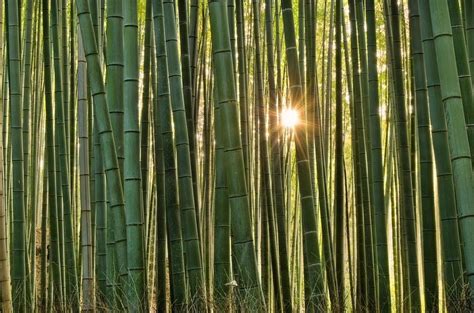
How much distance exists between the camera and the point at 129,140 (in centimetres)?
254

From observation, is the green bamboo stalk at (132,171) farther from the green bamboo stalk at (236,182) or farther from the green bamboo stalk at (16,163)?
the green bamboo stalk at (16,163)

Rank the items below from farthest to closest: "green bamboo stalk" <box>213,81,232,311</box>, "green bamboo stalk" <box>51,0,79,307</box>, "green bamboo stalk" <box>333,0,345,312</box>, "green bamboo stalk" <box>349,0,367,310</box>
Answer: "green bamboo stalk" <box>333,0,345,312</box>
"green bamboo stalk" <box>349,0,367,310</box>
"green bamboo stalk" <box>51,0,79,307</box>
"green bamboo stalk" <box>213,81,232,311</box>

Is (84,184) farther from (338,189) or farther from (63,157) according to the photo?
(338,189)

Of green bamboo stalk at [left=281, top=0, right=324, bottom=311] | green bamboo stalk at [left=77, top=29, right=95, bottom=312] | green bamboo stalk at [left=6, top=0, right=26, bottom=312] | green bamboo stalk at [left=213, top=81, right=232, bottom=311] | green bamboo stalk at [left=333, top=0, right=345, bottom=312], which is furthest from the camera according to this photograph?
green bamboo stalk at [left=333, top=0, right=345, bottom=312]

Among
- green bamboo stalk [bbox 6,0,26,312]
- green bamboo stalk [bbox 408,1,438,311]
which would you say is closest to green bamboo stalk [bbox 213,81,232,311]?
green bamboo stalk [bbox 408,1,438,311]

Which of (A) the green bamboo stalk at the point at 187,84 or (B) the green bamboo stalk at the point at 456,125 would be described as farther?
(A) the green bamboo stalk at the point at 187,84

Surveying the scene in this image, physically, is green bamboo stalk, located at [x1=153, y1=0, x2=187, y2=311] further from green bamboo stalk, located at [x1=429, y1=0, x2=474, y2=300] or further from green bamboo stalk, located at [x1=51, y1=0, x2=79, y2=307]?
green bamboo stalk, located at [x1=429, y1=0, x2=474, y2=300]

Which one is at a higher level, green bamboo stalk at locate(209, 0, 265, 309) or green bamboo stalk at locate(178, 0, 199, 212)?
green bamboo stalk at locate(178, 0, 199, 212)

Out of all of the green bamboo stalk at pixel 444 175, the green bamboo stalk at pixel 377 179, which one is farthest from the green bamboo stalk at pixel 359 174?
the green bamboo stalk at pixel 444 175

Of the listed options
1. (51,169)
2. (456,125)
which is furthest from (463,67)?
(51,169)

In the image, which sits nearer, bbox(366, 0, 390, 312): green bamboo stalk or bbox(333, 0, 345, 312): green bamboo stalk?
bbox(366, 0, 390, 312): green bamboo stalk

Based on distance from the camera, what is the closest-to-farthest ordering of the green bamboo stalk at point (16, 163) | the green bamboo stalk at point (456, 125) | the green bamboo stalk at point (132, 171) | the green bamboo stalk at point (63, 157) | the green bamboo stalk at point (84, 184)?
the green bamboo stalk at point (456, 125) → the green bamboo stalk at point (132, 171) → the green bamboo stalk at point (16, 163) → the green bamboo stalk at point (84, 184) → the green bamboo stalk at point (63, 157)

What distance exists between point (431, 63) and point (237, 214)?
90 centimetres

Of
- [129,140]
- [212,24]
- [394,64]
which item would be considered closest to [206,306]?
[129,140]
